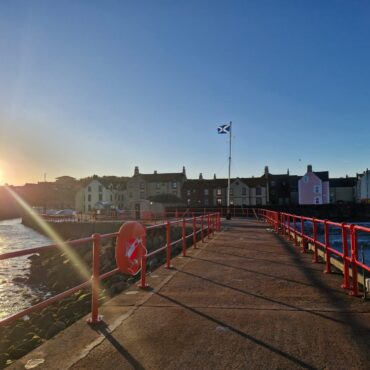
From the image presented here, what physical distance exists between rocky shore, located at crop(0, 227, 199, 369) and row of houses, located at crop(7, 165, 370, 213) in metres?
46.2

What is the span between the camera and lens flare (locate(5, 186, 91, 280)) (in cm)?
615

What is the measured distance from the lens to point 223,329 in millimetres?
5266

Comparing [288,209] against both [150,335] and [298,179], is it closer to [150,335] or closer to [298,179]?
[298,179]

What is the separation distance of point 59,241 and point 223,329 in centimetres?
3860

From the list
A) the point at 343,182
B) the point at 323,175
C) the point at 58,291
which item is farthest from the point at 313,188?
the point at 58,291


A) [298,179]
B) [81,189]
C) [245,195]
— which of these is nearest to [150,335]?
[245,195]

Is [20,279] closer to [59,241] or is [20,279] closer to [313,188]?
[59,241]

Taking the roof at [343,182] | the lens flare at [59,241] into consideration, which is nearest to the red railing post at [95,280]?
the lens flare at [59,241]

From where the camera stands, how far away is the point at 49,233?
56781 millimetres

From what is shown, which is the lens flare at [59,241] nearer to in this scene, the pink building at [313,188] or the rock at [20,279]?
the rock at [20,279]

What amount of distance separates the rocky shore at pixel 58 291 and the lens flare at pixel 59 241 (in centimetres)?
24

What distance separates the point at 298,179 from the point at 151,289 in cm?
8337

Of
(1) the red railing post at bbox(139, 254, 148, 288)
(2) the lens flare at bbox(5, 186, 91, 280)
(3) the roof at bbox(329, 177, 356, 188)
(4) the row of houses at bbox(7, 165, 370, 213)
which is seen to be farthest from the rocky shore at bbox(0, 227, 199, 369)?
(3) the roof at bbox(329, 177, 356, 188)

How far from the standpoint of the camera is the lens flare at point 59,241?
6.15 metres
